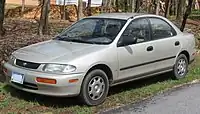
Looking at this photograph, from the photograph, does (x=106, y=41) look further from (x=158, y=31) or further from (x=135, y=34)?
(x=158, y=31)

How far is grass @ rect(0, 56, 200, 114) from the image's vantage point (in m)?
5.79

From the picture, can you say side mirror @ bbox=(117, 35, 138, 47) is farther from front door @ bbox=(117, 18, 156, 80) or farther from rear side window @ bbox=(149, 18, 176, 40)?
rear side window @ bbox=(149, 18, 176, 40)

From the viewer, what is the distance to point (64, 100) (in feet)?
20.7

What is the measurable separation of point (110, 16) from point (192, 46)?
2.29 metres

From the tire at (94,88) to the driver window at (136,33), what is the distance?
80 centimetres

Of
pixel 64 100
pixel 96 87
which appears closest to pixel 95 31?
pixel 96 87

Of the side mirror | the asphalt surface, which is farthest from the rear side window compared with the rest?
the asphalt surface

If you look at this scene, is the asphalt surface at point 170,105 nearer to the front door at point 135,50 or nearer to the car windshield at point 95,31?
the front door at point 135,50

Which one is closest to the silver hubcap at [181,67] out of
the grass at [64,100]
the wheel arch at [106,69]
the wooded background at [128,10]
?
the grass at [64,100]

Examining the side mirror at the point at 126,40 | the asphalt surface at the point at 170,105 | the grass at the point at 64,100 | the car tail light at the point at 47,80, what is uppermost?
the side mirror at the point at 126,40

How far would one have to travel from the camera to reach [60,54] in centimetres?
595

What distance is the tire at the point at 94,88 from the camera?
5.85m

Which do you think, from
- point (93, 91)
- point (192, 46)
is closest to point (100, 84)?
point (93, 91)

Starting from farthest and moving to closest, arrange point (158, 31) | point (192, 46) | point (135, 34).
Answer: point (192, 46) < point (158, 31) < point (135, 34)
